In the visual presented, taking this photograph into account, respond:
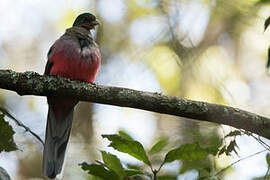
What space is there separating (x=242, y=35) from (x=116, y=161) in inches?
251

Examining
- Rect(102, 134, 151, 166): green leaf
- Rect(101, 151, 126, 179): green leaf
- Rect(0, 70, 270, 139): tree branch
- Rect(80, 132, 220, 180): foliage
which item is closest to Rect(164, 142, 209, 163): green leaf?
Rect(80, 132, 220, 180): foliage

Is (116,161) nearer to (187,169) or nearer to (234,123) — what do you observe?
(187,169)

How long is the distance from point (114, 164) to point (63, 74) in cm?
178

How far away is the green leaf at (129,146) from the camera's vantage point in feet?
9.38

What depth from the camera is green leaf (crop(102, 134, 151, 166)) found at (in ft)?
9.38

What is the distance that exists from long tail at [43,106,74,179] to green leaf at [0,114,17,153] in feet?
3.57

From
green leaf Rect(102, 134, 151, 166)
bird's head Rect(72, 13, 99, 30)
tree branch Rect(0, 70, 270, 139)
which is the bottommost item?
green leaf Rect(102, 134, 151, 166)

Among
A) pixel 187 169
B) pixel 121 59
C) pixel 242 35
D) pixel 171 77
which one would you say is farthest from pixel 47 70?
pixel 242 35

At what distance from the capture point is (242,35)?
8.74 meters

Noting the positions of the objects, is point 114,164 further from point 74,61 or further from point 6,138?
point 74,61

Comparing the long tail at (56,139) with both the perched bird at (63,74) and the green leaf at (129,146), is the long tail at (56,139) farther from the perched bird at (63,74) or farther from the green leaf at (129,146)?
the green leaf at (129,146)

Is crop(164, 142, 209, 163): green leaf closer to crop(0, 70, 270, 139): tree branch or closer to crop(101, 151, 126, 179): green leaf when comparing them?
crop(101, 151, 126, 179): green leaf

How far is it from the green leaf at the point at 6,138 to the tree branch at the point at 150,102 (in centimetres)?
25

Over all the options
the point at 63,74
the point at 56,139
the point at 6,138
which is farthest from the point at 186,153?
the point at 56,139
